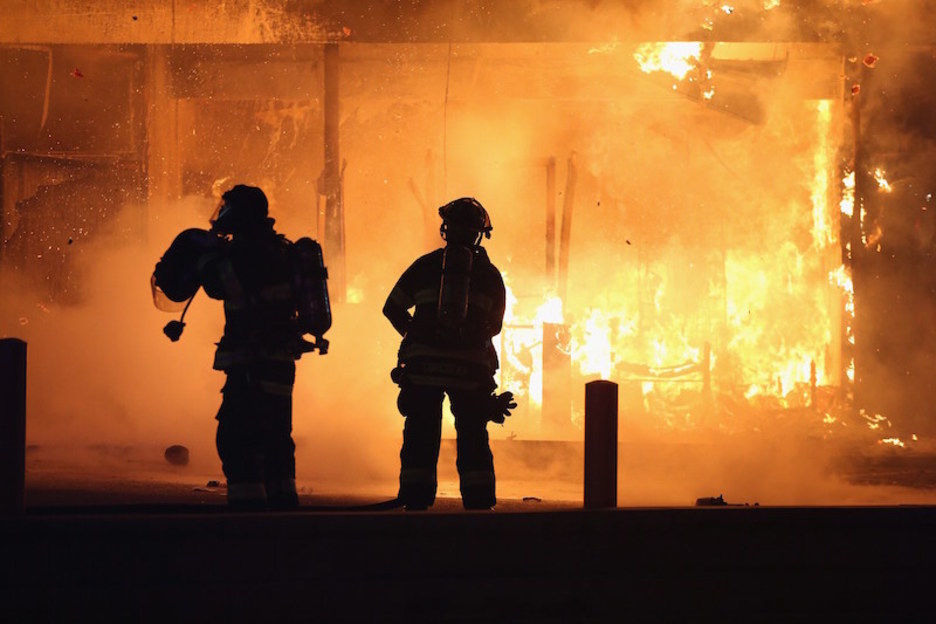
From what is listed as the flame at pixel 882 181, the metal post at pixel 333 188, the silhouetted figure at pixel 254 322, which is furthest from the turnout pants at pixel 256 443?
the flame at pixel 882 181

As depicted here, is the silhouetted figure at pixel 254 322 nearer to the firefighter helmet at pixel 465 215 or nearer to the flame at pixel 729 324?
the firefighter helmet at pixel 465 215

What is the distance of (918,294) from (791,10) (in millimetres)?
2679

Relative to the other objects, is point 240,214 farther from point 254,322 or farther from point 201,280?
point 254,322

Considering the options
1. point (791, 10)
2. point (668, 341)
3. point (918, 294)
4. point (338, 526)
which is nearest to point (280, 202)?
point (668, 341)

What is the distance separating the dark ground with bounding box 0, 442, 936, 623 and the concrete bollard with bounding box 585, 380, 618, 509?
2.40 ft

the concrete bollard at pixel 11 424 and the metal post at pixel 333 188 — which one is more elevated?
the metal post at pixel 333 188

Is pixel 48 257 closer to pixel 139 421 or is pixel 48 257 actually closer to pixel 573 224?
pixel 139 421

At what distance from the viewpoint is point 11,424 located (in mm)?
4613

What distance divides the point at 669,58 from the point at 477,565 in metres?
7.65

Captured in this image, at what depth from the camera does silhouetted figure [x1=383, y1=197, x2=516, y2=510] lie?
18.3 feet

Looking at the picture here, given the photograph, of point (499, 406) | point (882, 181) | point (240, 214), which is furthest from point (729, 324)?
point (240, 214)

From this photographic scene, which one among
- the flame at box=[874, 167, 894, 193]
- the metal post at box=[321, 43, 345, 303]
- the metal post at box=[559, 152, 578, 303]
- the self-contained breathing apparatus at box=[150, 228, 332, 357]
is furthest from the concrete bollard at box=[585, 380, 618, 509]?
the flame at box=[874, 167, 894, 193]

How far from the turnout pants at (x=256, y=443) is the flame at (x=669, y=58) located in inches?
257

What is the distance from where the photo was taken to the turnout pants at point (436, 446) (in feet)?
18.2
